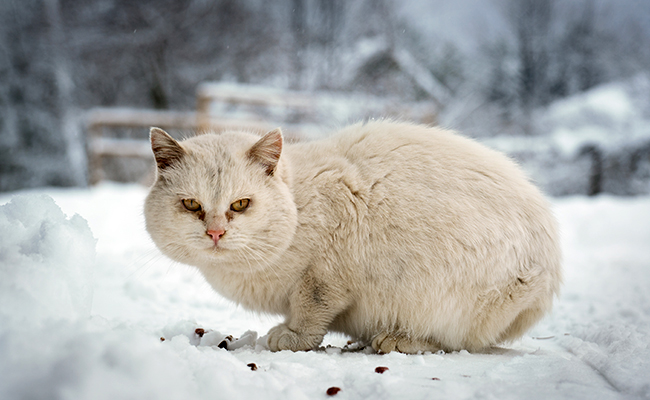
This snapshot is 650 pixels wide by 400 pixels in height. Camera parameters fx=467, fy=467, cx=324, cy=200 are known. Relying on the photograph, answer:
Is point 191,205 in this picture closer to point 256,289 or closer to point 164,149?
point 164,149

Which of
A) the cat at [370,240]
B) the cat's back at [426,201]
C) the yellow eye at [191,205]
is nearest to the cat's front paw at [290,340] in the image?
the cat at [370,240]

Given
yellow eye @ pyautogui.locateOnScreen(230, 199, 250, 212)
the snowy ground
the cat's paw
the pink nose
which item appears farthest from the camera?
the cat's paw

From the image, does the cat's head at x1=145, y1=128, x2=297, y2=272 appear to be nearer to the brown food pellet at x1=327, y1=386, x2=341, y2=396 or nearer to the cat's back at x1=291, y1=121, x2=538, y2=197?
the cat's back at x1=291, y1=121, x2=538, y2=197

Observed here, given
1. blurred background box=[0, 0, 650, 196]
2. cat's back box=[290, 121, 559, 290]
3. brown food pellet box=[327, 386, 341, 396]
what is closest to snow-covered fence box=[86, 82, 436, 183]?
blurred background box=[0, 0, 650, 196]

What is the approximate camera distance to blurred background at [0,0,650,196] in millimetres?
9234

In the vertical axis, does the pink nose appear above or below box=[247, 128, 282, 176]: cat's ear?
below

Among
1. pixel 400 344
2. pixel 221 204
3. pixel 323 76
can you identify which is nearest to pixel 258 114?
pixel 323 76

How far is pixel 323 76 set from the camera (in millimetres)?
11016

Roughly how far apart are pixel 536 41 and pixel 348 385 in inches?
544

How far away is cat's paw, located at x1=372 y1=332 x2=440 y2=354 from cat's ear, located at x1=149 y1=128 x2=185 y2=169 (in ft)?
3.72

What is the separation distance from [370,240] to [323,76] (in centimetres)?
961

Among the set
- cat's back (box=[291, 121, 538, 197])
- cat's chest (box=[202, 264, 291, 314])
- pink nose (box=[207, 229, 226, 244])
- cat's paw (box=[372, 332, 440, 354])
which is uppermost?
cat's back (box=[291, 121, 538, 197])

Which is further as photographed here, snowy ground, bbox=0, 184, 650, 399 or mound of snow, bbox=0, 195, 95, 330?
mound of snow, bbox=0, 195, 95, 330

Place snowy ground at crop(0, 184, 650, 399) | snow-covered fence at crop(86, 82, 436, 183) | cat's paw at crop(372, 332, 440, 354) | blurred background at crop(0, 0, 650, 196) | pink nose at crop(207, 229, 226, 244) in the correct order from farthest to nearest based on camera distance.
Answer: blurred background at crop(0, 0, 650, 196) < snow-covered fence at crop(86, 82, 436, 183) < cat's paw at crop(372, 332, 440, 354) < pink nose at crop(207, 229, 226, 244) < snowy ground at crop(0, 184, 650, 399)
